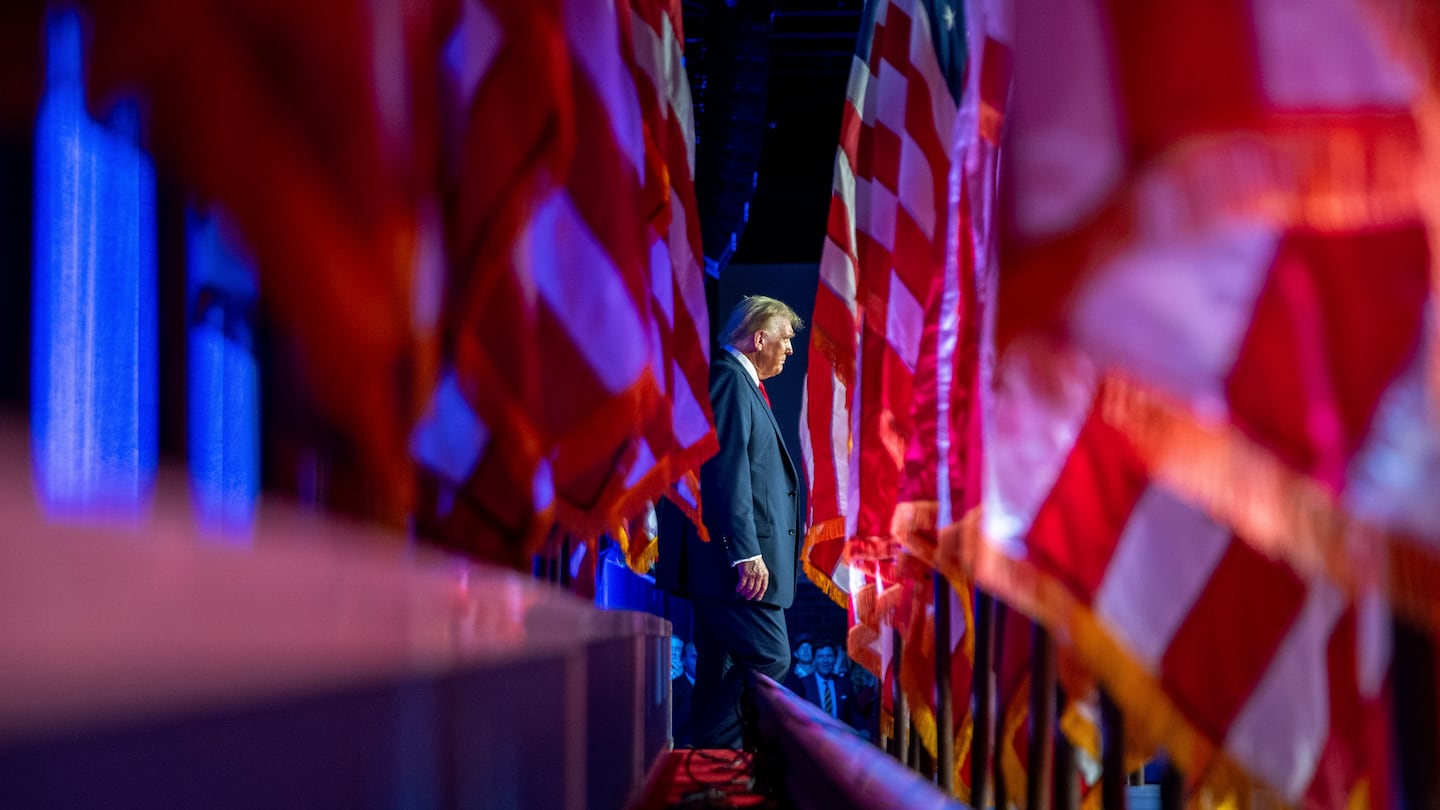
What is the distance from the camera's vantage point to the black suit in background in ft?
10.1

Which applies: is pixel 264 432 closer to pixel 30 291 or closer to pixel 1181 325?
pixel 30 291

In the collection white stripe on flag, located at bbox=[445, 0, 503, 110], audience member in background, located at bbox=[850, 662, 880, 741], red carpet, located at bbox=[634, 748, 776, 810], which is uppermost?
white stripe on flag, located at bbox=[445, 0, 503, 110]

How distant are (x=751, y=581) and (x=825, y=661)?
3995 mm

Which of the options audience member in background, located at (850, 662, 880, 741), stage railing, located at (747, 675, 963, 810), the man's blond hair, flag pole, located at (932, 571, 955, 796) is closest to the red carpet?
stage railing, located at (747, 675, 963, 810)

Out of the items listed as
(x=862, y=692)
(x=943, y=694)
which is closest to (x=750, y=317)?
(x=943, y=694)

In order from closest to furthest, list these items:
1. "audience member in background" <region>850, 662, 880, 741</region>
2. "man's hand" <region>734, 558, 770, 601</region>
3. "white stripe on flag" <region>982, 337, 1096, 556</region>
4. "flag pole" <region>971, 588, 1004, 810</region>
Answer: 1. "white stripe on flag" <region>982, 337, 1096, 556</region>
2. "flag pole" <region>971, 588, 1004, 810</region>
3. "man's hand" <region>734, 558, 770, 601</region>
4. "audience member in background" <region>850, 662, 880, 741</region>

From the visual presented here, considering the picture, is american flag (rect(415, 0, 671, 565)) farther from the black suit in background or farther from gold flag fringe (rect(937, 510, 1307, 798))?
the black suit in background

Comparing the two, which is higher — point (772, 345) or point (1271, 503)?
point (772, 345)

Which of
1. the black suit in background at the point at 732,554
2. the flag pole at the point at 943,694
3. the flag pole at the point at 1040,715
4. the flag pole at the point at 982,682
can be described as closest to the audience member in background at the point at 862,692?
the black suit in background at the point at 732,554

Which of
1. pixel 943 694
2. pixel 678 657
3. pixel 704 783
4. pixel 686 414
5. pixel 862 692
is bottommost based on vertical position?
pixel 862 692

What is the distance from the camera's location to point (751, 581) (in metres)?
3.06

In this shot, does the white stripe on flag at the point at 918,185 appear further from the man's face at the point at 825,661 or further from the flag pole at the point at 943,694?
the man's face at the point at 825,661

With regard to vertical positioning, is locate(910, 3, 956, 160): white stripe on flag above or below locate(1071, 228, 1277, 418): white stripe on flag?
above

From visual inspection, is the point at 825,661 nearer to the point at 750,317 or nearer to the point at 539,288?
A: the point at 750,317
